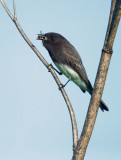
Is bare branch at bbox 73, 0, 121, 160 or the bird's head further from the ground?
the bird's head

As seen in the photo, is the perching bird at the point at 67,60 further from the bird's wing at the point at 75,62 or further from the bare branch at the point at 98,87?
the bare branch at the point at 98,87

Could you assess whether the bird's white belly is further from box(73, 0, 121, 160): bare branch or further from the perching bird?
box(73, 0, 121, 160): bare branch

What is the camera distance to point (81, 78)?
18.9 ft

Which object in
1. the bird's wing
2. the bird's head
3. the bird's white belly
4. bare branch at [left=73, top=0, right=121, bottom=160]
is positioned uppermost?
the bird's head

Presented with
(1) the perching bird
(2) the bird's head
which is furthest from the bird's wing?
(2) the bird's head

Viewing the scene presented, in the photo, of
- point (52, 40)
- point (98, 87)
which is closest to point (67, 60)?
point (52, 40)

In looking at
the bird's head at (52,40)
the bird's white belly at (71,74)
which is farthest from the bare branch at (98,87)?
the bird's head at (52,40)

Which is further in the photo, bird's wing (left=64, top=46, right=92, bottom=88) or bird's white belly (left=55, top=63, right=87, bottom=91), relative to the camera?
bird's wing (left=64, top=46, right=92, bottom=88)

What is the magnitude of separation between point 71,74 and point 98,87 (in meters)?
3.69

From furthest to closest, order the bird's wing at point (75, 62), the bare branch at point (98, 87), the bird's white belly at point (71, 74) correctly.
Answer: the bird's wing at point (75, 62) → the bird's white belly at point (71, 74) → the bare branch at point (98, 87)

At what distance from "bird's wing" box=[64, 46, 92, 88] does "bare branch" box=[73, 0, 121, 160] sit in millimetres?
3593

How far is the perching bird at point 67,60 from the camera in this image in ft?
18.5

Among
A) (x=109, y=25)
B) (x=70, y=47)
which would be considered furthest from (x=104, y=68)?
(x=70, y=47)

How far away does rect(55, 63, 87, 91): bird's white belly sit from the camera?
560 cm
